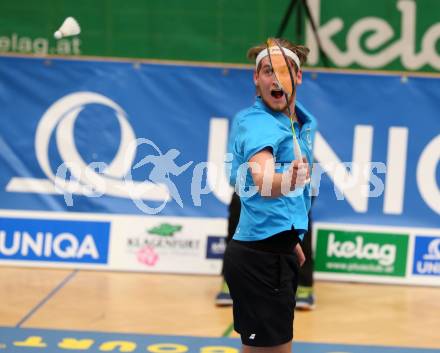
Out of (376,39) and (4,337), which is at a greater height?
(376,39)

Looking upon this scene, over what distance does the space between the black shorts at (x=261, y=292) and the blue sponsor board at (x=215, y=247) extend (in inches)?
121

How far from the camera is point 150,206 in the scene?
6559 millimetres

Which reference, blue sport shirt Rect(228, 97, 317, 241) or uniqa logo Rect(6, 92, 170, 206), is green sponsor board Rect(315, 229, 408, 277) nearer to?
uniqa logo Rect(6, 92, 170, 206)

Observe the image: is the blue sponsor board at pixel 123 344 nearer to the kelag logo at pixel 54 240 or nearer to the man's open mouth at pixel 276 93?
the kelag logo at pixel 54 240

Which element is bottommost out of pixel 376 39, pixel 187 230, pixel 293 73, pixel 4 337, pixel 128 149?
pixel 4 337

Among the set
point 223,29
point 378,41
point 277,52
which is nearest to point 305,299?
point 378,41

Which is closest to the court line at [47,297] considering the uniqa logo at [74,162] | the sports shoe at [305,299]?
the uniqa logo at [74,162]

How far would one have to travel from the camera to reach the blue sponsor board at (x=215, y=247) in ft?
21.8

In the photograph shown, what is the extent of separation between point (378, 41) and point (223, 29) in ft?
3.96

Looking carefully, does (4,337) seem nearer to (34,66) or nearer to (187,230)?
(187,230)

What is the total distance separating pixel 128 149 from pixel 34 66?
0.95m

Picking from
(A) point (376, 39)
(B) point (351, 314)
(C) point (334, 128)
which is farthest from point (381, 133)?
(B) point (351, 314)

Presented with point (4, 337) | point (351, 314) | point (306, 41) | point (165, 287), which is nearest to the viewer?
point (4, 337)

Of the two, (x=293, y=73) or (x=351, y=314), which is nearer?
(x=293, y=73)
